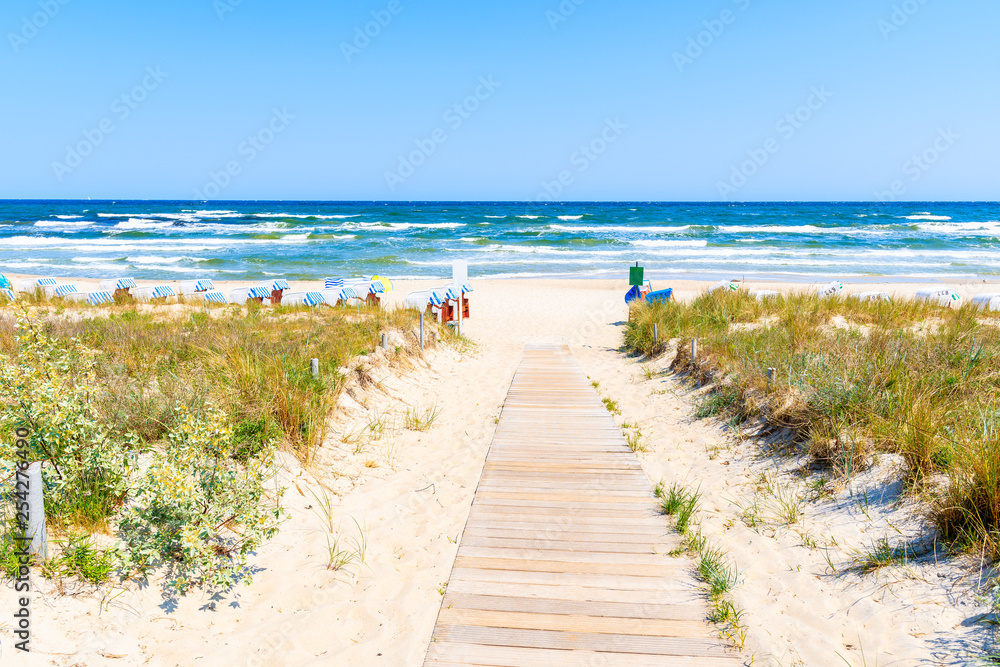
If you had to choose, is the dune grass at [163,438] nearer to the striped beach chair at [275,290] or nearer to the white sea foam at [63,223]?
the striped beach chair at [275,290]

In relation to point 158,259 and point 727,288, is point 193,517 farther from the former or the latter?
point 158,259

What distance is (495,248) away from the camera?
3541 cm

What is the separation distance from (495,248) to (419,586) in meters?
32.7

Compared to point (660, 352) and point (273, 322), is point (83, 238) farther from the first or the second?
point (660, 352)

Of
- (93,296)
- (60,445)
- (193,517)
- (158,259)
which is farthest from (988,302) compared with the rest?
(158,259)

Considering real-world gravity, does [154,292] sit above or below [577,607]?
above

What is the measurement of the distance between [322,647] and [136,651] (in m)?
0.89

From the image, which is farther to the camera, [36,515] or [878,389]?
[878,389]

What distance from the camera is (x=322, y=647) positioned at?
9.80ft

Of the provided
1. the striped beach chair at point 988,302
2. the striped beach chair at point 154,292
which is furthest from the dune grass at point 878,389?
the striped beach chair at point 154,292

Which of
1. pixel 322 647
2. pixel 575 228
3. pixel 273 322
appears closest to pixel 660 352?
pixel 273 322

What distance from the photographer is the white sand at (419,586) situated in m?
2.80

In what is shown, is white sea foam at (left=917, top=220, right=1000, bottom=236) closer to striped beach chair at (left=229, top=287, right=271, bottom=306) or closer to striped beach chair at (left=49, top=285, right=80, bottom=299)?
striped beach chair at (left=229, top=287, right=271, bottom=306)

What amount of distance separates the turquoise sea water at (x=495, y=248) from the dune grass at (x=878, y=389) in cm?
1717
